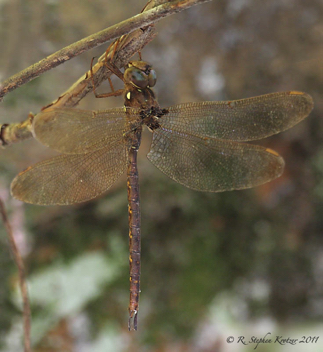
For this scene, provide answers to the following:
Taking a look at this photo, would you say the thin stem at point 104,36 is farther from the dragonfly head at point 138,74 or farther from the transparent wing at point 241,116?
the transparent wing at point 241,116

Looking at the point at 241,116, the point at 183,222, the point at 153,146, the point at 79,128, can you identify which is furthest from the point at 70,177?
the point at 183,222

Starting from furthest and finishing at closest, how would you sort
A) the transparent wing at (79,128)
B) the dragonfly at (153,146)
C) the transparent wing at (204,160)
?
the transparent wing at (204,160)
the dragonfly at (153,146)
the transparent wing at (79,128)

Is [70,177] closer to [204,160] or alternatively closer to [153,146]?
[153,146]

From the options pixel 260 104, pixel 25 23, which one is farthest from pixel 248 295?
pixel 25 23

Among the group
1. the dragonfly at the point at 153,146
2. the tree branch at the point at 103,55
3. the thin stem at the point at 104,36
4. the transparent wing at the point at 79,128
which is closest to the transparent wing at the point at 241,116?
the dragonfly at the point at 153,146

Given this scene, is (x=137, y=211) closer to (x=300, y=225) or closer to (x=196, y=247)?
(x=196, y=247)

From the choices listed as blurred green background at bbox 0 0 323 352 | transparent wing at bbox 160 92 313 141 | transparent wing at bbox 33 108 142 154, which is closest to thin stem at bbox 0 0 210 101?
transparent wing at bbox 33 108 142 154
